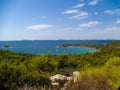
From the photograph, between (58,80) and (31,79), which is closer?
(31,79)

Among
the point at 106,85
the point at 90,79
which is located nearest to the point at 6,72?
the point at 90,79

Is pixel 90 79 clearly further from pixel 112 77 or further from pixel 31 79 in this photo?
pixel 31 79

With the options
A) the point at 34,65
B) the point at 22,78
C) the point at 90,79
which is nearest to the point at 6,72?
the point at 22,78

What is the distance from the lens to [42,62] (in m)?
19.4

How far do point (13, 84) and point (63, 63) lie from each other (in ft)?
52.7

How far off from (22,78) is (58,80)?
237 centimetres

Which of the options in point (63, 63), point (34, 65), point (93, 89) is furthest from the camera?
point (63, 63)

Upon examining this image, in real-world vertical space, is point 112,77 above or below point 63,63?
above

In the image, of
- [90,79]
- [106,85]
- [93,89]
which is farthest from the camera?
[90,79]

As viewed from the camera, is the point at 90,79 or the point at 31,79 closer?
the point at 90,79

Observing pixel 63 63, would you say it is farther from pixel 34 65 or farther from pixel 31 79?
pixel 31 79

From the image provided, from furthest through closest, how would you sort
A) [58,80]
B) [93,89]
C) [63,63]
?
1. [63,63]
2. [58,80]
3. [93,89]

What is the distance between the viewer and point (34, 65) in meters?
19.2

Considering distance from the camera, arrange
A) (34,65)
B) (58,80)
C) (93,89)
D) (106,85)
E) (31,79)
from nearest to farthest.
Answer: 1. (93,89)
2. (106,85)
3. (31,79)
4. (58,80)
5. (34,65)
